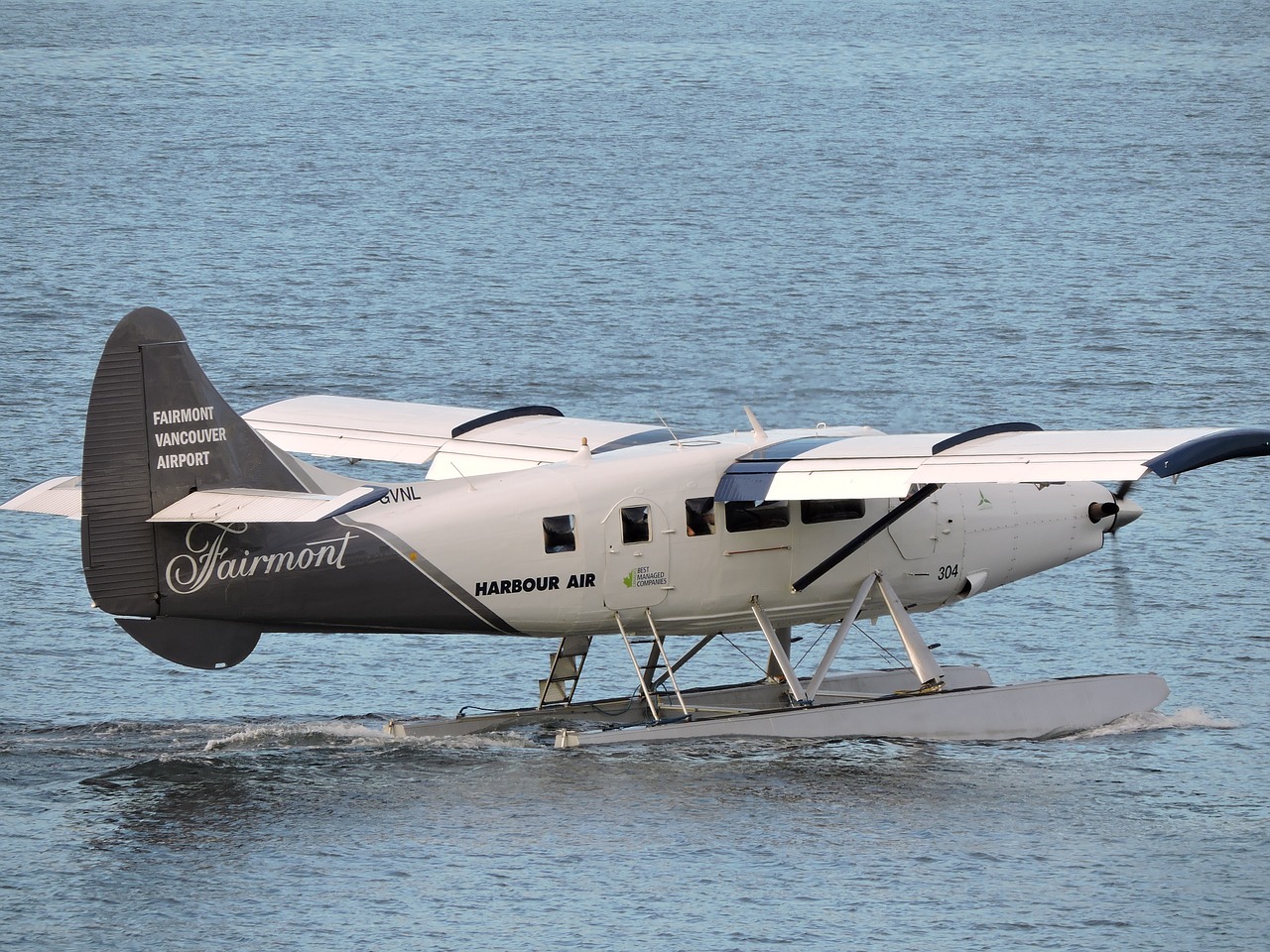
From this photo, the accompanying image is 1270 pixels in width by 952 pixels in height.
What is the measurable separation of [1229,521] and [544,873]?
62.1ft

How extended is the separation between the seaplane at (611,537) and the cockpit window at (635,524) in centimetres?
2

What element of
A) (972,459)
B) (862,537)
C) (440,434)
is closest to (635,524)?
(862,537)

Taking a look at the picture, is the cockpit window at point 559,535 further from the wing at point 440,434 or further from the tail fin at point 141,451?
the tail fin at point 141,451

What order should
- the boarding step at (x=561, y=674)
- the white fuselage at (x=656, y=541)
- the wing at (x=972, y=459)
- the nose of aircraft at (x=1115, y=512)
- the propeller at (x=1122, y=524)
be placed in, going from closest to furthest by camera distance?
1. the wing at (x=972, y=459)
2. the white fuselage at (x=656, y=541)
3. the boarding step at (x=561, y=674)
4. the propeller at (x=1122, y=524)
5. the nose of aircraft at (x=1115, y=512)

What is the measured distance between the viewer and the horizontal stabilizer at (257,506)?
1927cm

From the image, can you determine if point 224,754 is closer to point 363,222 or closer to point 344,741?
point 344,741

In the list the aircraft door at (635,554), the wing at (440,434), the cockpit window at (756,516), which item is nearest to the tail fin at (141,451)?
the aircraft door at (635,554)

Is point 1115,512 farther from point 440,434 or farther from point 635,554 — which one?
point 440,434

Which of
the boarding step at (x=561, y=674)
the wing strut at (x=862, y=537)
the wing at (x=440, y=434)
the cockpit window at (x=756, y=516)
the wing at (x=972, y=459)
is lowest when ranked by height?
the boarding step at (x=561, y=674)

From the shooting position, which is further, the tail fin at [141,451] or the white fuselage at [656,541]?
the white fuselage at [656,541]

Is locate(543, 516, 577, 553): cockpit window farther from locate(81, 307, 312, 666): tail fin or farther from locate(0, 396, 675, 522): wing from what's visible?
locate(81, 307, 312, 666): tail fin

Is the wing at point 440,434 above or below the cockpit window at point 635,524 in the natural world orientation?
above

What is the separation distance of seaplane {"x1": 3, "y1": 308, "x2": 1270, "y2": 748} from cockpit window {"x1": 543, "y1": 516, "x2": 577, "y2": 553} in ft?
0.07

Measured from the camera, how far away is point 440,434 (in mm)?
24906
